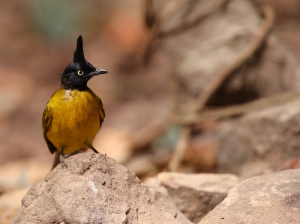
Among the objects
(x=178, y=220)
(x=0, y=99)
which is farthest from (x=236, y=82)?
(x=0, y=99)

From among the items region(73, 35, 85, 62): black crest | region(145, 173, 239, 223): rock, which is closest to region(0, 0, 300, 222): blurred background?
region(73, 35, 85, 62): black crest

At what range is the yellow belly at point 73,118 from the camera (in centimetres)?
341

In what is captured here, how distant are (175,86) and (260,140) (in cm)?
197

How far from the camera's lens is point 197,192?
10.3ft

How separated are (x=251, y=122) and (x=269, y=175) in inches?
79.1

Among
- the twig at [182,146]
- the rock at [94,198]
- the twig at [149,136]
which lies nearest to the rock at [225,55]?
the twig at [182,146]

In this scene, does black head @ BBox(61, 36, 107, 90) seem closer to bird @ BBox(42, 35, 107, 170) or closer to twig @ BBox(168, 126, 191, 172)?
bird @ BBox(42, 35, 107, 170)

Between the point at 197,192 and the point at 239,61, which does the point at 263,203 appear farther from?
the point at 239,61

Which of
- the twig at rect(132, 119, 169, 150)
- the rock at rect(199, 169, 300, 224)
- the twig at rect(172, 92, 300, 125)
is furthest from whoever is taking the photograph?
the twig at rect(132, 119, 169, 150)

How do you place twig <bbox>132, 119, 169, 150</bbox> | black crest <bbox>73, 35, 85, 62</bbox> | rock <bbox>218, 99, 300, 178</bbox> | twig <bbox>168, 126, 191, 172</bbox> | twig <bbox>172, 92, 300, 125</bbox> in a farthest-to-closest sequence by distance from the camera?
twig <bbox>132, 119, 169, 150</bbox> < twig <bbox>168, 126, 191, 172</bbox> < twig <bbox>172, 92, 300, 125</bbox> < rock <bbox>218, 99, 300, 178</bbox> < black crest <bbox>73, 35, 85, 62</bbox>

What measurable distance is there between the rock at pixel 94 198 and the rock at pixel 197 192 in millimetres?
395

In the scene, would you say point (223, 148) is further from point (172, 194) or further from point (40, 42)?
point (40, 42)

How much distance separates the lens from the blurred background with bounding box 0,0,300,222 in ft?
18.0

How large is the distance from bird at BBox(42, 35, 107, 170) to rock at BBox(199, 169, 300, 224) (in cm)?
147
